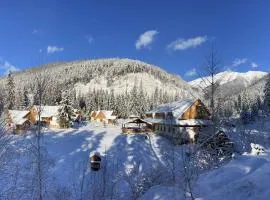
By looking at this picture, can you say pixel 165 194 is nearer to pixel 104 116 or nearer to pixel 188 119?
pixel 188 119

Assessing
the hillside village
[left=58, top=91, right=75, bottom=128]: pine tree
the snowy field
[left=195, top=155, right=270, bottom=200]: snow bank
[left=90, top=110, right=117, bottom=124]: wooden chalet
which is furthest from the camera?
[left=90, top=110, right=117, bottom=124]: wooden chalet

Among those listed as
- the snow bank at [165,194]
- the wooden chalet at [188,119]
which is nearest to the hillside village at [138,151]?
the snow bank at [165,194]

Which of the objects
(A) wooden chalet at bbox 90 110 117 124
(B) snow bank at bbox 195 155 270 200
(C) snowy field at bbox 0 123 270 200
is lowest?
(C) snowy field at bbox 0 123 270 200

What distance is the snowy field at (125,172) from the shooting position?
1063 cm

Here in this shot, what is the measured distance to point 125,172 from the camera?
26609 millimetres

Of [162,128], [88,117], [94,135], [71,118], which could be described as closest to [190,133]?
[162,128]

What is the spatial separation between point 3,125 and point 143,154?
31442mm

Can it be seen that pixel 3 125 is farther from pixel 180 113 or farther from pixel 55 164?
pixel 180 113

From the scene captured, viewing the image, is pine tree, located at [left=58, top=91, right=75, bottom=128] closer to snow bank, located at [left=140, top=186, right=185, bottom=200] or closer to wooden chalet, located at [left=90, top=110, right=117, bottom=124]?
wooden chalet, located at [left=90, top=110, right=117, bottom=124]

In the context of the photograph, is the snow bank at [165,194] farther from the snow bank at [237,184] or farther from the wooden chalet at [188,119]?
the wooden chalet at [188,119]

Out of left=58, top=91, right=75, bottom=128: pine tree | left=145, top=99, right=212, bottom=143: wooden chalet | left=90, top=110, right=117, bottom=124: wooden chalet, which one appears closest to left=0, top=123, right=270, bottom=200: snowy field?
left=145, top=99, right=212, bottom=143: wooden chalet

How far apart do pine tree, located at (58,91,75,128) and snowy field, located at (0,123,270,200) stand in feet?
42.4

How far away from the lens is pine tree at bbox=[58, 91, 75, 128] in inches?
3009

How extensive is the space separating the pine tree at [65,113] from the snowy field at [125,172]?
1294 centimetres
